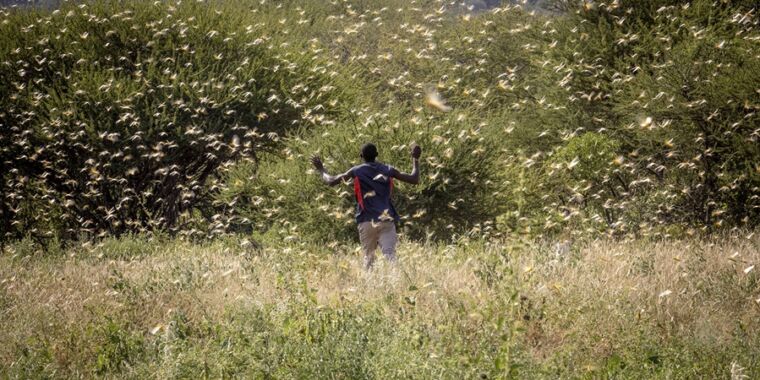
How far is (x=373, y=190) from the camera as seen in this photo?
916 cm

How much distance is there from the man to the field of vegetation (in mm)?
496

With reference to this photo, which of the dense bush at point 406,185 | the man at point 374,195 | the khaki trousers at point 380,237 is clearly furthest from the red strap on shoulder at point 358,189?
the dense bush at point 406,185

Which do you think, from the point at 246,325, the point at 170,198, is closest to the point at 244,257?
the point at 246,325

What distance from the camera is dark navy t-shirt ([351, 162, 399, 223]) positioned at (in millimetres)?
9102

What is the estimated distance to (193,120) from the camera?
20.4 meters

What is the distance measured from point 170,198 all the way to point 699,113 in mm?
14130

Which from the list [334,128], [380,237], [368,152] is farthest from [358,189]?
[334,128]

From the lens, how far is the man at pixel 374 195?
29.9 ft

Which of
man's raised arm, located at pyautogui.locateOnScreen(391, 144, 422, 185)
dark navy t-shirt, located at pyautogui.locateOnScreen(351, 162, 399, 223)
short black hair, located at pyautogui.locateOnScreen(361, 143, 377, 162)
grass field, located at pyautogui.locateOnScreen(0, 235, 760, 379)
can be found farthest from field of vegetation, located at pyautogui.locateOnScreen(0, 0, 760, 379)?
short black hair, located at pyautogui.locateOnScreen(361, 143, 377, 162)

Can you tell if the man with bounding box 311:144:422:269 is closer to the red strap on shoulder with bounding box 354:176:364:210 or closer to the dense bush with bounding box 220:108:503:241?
the red strap on shoulder with bounding box 354:176:364:210

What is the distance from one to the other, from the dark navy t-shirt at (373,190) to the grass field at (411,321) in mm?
619

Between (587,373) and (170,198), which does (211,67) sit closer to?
(170,198)

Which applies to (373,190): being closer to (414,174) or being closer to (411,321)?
(414,174)

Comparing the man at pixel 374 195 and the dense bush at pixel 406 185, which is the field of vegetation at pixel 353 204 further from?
the man at pixel 374 195
